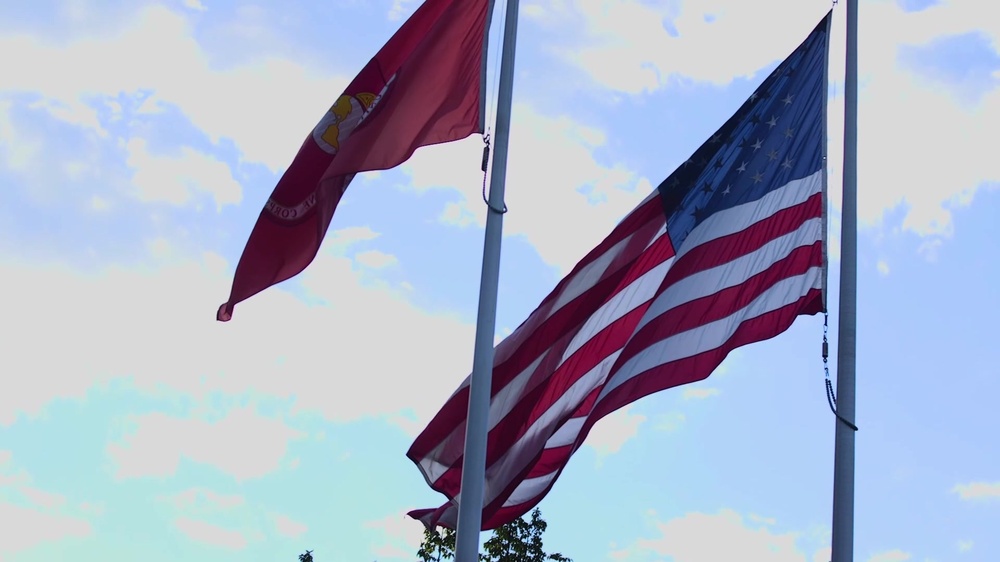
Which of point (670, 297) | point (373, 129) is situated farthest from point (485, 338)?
point (670, 297)

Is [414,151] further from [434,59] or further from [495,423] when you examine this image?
[495,423]

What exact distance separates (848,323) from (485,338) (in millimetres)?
3102

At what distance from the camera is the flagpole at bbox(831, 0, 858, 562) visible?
34.9 ft

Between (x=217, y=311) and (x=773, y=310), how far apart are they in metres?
5.09

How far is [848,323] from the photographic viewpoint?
11.3 m

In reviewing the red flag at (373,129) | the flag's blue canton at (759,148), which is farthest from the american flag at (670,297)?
the red flag at (373,129)

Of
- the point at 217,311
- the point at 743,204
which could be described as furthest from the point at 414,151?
the point at 743,204

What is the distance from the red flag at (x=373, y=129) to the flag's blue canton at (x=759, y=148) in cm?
239

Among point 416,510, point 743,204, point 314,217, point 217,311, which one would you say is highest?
point 743,204

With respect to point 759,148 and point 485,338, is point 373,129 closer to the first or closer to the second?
point 485,338

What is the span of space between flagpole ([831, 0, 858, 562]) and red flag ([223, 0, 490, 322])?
334cm

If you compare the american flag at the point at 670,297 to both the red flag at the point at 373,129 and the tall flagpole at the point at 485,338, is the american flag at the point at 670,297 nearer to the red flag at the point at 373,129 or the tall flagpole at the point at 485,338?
the tall flagpole at the point at 485,338

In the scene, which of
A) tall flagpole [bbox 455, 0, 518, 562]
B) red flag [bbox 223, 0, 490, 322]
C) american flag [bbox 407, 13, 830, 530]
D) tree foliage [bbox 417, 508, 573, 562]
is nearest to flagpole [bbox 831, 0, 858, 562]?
american flag [bbox 407, 13, 830, 530]

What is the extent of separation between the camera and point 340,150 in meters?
12.0
